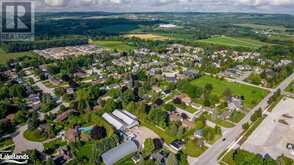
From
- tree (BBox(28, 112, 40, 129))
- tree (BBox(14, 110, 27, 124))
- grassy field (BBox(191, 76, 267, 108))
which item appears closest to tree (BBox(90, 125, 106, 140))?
tree (BBox(28, 112, 40, 129))

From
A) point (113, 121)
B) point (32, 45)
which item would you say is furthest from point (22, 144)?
point (32, 45)

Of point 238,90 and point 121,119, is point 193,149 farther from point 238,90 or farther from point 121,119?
point 238,90

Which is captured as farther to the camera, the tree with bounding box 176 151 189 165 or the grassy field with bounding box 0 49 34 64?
the grassy field with bounding box 0 49 34 64

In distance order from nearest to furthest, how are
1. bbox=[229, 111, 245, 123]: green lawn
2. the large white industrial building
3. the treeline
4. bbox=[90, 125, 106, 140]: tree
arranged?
bbox=[90, 125, 106, 140]: tree
the large white industrial building
bbox=[229, 111, 245, 123]: green lawn
the treeline

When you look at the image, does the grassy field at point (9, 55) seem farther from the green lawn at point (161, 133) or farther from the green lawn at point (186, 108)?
the green lawn at point (186, 108)

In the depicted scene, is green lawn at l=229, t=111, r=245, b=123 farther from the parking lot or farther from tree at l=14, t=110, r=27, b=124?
tree at l=14, t=110, r=27, b=124

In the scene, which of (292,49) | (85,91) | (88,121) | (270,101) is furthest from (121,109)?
(292,49)

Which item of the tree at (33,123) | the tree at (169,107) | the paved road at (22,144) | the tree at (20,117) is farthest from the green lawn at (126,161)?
the tree at (20,117)
